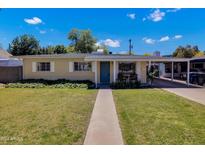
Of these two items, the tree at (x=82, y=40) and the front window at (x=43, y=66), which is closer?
the front window at (x=43, y=66)

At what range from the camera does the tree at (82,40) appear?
51638mm

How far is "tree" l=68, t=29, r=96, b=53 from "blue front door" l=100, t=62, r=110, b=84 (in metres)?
32.9

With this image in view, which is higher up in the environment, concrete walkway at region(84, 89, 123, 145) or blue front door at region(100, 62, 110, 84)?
blue front door at region(100, 62, 110, 84)

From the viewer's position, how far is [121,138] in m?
5.50

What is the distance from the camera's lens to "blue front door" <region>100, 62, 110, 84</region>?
63.0 feet

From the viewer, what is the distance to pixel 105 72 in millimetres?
19234

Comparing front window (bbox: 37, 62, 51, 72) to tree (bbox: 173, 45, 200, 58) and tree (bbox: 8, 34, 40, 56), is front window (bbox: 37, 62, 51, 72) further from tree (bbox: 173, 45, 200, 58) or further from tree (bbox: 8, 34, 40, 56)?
tree (bbox: 173, 45, 200, 58)

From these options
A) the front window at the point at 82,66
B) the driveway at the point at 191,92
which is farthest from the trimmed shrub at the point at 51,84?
the driveway at the point at 191,92

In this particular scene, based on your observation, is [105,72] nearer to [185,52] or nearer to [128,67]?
[128,67]

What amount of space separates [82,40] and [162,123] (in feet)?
153

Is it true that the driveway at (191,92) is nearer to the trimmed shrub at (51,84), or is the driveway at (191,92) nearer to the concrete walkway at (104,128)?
the concrete walkway at (104,128)

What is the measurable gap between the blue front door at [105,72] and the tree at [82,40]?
32940 mm

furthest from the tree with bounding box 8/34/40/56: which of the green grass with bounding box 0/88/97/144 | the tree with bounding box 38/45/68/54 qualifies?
the green grass with bounding box 0/88/97/144
